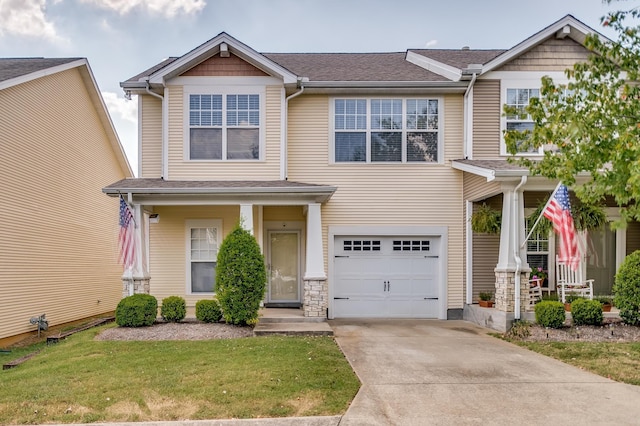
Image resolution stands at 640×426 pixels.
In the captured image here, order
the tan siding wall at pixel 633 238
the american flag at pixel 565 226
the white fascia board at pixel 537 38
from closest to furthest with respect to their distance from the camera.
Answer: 1. the american flag at pixel 565 226
2. the white fascia board at pixel 537 38
3. the tan siding wall at pixel 633 238

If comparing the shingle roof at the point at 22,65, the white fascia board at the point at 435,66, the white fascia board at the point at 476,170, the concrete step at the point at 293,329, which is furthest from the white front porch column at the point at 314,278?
the shingle roof at the point at 22,65

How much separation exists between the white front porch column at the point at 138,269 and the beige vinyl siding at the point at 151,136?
1.69m

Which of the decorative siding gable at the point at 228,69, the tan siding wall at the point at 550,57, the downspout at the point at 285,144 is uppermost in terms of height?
the tan siding wall at the point at 550,57

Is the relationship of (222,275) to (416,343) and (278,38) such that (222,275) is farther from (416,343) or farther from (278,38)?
(278,38)

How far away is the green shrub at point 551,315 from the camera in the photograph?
980 cm

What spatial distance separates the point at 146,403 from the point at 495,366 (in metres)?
4.89

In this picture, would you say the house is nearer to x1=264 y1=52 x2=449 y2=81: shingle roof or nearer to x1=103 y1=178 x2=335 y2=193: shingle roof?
x1=264 y1=52 x2=449 y2=81: shingle roof

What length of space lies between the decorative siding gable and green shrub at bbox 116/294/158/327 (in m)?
5.72

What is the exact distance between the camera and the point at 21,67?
1262 cm

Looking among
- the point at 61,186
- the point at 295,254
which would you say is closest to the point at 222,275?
the point at 295,254

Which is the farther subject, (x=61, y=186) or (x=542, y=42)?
(x=61, y=186)

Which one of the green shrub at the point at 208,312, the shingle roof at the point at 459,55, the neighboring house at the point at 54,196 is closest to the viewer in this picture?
the green shrub at the point at 208,312

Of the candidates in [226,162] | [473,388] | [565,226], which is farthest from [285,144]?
[473,388]

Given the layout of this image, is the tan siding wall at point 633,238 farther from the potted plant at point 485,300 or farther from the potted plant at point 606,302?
the potted plant at point 485,300
